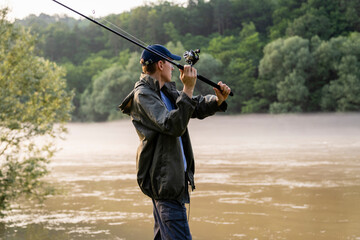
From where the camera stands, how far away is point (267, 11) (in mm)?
68250

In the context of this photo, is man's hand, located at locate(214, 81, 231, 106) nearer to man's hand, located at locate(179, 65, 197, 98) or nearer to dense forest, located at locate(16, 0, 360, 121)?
man's hand, located at locate(179, 65, 197, 98)

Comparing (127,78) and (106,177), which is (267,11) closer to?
(127,78)

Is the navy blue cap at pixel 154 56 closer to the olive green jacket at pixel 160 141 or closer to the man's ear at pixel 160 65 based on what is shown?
the man's ear at pixel 160 65

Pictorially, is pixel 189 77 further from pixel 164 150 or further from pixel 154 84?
pixel 164 150

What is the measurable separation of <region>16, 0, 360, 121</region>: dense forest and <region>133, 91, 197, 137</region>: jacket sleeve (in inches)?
1420

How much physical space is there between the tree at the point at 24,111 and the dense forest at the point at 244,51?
96.6 ft

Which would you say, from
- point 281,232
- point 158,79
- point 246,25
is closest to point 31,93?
point 281,232

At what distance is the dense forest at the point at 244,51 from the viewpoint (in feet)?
167

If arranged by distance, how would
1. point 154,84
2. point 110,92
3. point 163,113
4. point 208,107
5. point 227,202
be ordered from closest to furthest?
point 163,113
point 154,84
point 208,107
point 227,202
point 110,92

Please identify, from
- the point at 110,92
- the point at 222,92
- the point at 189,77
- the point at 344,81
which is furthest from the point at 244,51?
the point at 189,77

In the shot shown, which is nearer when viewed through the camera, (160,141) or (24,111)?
(160,141)

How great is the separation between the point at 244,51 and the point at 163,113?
57.5 m

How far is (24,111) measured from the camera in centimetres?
916

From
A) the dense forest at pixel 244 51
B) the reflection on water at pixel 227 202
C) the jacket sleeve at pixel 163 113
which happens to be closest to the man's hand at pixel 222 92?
the jacket sleeve at pixel 163 113
